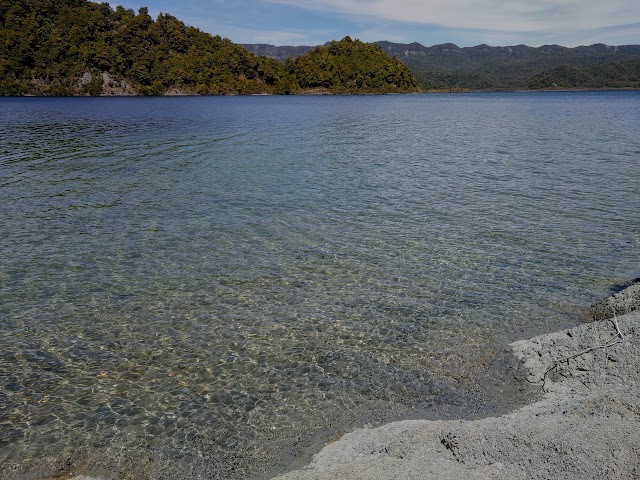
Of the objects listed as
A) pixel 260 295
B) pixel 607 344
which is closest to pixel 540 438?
pixel 607 344

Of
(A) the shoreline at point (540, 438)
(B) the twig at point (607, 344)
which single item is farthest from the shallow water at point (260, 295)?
(B) the twig at point (607, 344)

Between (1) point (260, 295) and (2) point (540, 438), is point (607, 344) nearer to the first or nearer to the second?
(2) point (540, 438)

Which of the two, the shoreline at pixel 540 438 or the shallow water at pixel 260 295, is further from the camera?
the shallow water at pixel 260 295

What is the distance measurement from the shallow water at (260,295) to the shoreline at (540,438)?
91 centimetres

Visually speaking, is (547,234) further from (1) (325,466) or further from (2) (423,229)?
(1) (325,466)

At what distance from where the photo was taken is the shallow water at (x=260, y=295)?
6.93 m

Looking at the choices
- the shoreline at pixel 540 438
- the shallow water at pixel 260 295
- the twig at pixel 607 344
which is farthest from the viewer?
the twig at pixel 607 344

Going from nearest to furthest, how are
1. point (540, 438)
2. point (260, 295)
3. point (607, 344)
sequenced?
1. point (540, 438)
2. point (607, 344)
3. point (260, 295)

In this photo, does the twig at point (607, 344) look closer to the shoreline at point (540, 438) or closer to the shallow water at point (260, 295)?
the shoreline at point (540, 438)

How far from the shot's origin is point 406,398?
24.2 ft

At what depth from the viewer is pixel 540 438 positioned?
5539mm

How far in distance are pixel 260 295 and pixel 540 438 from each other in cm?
687

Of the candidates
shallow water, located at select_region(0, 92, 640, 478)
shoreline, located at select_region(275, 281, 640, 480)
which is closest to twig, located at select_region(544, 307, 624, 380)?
shoreline, located at select_region(275, 281, 640, 480)

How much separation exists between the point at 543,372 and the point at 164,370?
256 inches
